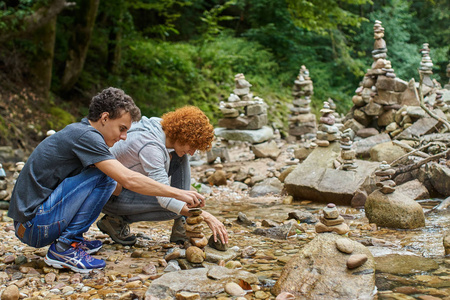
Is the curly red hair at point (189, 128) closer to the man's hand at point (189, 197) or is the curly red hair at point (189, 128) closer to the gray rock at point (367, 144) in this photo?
the man's hand at point (189, 197)

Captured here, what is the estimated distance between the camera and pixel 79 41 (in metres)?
11.2

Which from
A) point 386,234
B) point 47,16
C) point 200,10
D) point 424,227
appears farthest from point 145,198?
point 200,10

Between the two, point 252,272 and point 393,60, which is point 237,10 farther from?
point 252,272

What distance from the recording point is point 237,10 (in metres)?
18.8

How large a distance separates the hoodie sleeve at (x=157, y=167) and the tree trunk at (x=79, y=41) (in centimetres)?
802

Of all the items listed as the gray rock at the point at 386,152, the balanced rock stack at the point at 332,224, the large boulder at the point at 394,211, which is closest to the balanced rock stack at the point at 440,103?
the gray rock at the point at 386,152

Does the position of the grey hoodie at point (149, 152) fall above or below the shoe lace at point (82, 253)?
above

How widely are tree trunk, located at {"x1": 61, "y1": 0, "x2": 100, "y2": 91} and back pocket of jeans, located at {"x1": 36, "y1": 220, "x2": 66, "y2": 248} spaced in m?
8.41

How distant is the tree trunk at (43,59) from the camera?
1061 centimetres

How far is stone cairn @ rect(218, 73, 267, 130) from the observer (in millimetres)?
9742

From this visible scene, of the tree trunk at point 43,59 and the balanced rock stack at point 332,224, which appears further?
the tree trunk at point 43,59

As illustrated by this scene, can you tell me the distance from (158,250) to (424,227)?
2760mm

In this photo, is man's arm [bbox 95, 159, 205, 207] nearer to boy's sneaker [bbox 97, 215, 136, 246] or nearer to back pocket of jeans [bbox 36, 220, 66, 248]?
back pocket of jeans [bbox 36, 220, 66, 248]

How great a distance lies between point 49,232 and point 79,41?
8.81m
